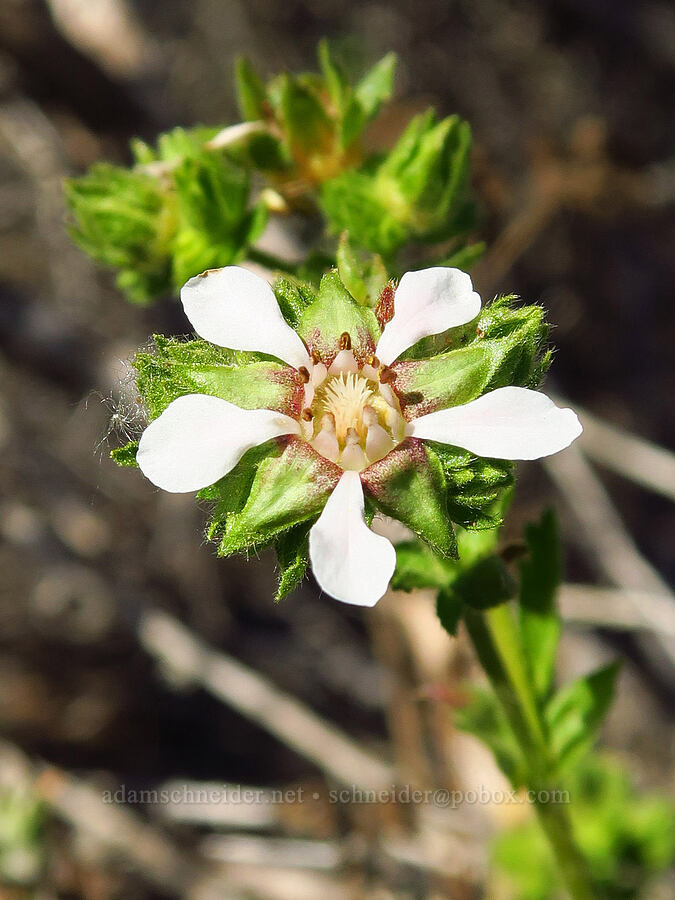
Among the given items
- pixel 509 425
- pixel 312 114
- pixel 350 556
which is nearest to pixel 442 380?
pixel 509 425

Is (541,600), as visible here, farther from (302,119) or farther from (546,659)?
(302,119)

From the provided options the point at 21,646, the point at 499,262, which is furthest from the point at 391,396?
the point at 21,646

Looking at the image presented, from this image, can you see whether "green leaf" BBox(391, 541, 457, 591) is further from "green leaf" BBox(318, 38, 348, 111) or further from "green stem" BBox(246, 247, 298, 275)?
"green leaf" BBox(318, 38, 348, 111)

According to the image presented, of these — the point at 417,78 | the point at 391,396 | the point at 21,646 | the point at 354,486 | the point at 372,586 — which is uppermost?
the point at 417,78

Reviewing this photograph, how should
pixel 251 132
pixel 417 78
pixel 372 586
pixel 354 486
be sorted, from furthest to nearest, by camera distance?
pixel 417 78 → pixel 251 132 → pixel 354 486 → pixel 372 586

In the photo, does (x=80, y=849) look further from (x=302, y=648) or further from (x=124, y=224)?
(x=124, y=224)

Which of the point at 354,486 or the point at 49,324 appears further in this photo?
the point at 49,324

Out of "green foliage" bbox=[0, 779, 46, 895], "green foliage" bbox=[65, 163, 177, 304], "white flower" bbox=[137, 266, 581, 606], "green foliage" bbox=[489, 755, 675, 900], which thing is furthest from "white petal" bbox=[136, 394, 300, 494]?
"green foliage" bbox=[0, 779, 46, 895]
